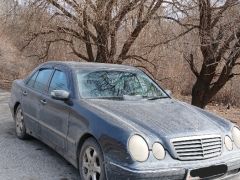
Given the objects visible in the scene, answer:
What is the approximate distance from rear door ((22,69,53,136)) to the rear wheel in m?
0.23

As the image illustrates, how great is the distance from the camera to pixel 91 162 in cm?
490

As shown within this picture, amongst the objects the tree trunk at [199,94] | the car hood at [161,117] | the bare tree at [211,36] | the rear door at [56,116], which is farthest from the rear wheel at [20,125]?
the tree trunk at [199,94]

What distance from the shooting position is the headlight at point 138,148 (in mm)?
4367

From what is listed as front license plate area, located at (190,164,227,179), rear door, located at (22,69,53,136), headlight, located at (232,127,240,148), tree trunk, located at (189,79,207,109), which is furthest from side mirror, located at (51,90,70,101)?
tree trunk, located at (189,79,207,109)

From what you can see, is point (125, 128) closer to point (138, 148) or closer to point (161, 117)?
point (138, 148)

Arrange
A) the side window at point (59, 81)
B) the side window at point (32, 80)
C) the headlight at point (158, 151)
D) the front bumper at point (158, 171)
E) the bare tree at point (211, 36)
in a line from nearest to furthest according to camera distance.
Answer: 1. the front bumper at point (158, 171)
2. the headlight at point (158, 151)
3. the side window at point (59, 81)
4. the side window at point (32, 80)
5. the bare tree at point (211, 36)

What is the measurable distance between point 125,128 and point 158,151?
0.42 m

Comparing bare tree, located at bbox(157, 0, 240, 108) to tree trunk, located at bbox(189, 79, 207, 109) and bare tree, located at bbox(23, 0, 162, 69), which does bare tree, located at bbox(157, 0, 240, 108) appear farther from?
bare tree, located at bbox(23, 0, 162, 69)

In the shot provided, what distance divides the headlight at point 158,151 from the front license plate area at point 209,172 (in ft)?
1.13

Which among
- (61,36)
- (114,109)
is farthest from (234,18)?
(114,109)

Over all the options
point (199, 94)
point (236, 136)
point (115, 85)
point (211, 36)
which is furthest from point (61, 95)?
point (199, 94)

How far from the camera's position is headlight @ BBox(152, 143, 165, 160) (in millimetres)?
4418

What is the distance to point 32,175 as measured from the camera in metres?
5.52

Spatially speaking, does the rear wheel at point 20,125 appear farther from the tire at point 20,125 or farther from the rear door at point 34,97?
the rear door at point 34,97
